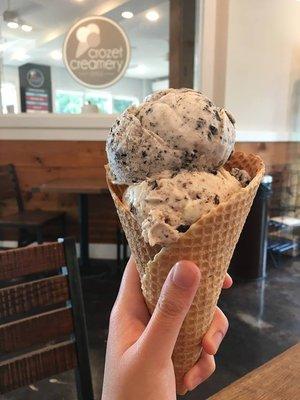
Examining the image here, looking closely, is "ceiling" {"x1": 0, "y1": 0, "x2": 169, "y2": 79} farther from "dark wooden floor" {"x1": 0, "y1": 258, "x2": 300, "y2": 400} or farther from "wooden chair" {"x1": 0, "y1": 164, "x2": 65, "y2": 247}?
"dark wooden floor" {"x1": 0, "y1": 258, "x2": 300, "y2": 400}

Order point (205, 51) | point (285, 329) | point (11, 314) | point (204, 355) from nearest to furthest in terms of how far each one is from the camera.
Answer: point (204, 355), point (11, 314), point (285, 329), point (205, 51)

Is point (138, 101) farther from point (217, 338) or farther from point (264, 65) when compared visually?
point (217, 338)

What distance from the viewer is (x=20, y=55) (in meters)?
3.71

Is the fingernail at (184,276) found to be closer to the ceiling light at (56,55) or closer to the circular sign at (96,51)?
the circular sign at (96,51)

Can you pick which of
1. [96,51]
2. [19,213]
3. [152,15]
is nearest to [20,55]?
[96,51]

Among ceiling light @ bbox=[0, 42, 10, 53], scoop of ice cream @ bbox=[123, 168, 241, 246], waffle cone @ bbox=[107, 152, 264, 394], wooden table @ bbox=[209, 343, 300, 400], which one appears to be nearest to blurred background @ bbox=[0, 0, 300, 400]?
ceiling light @ bbox=[0, 42, 10, 53]

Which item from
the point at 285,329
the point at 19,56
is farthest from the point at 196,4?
the point at 285,329

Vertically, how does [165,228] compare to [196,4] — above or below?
below

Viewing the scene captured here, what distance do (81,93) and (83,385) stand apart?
3.04m

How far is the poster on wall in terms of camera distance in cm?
371

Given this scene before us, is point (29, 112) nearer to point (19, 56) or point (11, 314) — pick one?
point (19, 56)

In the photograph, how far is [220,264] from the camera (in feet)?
2.41

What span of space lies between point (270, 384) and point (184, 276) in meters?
0.43

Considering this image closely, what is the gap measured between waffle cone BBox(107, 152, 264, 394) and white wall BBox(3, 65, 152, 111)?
3034 mm
